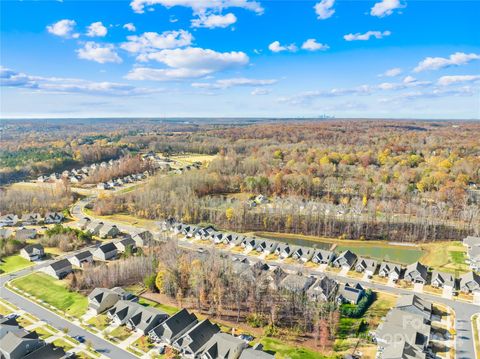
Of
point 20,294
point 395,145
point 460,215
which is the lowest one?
point 20,294

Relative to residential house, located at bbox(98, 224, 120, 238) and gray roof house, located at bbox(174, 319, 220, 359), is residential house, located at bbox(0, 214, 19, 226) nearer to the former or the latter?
residential house, located at bbox(98, 224, 120, 238)

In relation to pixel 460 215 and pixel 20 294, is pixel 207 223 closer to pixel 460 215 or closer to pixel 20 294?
pixel 20 294

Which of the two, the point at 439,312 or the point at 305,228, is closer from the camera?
the point at 439,312

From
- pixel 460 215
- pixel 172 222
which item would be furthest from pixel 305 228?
pixel 460 215

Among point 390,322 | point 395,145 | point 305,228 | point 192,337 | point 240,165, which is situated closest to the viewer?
point 192,337

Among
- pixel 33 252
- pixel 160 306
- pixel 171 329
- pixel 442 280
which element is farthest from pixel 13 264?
pixel 442 280

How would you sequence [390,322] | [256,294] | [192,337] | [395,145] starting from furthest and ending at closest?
[395,145], [256,294], [390,322], [192,337]

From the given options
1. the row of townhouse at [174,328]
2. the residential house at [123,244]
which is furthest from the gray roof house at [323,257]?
the residential house at [123,244]
